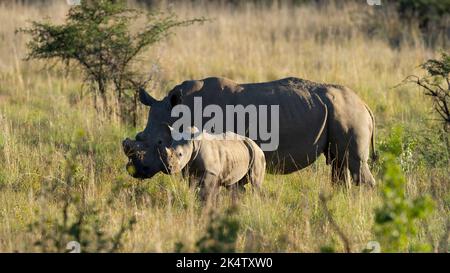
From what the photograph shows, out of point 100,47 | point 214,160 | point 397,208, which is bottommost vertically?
point 214,160

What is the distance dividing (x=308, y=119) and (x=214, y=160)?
1.64m

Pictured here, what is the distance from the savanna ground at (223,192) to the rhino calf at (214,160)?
0.54ft

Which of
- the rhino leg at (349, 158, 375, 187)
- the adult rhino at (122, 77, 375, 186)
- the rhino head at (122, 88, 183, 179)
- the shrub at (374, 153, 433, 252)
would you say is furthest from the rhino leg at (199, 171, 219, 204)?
the shrub at (374, 153, 433, 252)

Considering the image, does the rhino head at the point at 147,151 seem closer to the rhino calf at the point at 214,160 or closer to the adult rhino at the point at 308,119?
the rhino calf at the point at 214,160

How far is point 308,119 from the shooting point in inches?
366

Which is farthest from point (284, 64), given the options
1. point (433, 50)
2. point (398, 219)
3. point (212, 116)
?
point (398, 219)

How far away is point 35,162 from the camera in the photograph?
9.57 m

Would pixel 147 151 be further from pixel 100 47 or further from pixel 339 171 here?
pixel 100 47

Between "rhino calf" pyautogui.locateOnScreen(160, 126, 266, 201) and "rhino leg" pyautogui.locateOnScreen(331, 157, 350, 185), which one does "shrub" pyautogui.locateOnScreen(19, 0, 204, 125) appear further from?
"rhino calf" pyautogui.locateOnScreen(160, 126, 266, 201)

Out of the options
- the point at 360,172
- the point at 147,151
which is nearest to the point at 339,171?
the point at 360,172

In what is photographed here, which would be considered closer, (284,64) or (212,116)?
(212,116)

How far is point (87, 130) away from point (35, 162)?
5.80 ft

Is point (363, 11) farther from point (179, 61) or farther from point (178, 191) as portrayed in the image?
point (178, 191)

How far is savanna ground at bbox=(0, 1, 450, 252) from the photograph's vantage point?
24.0ft
